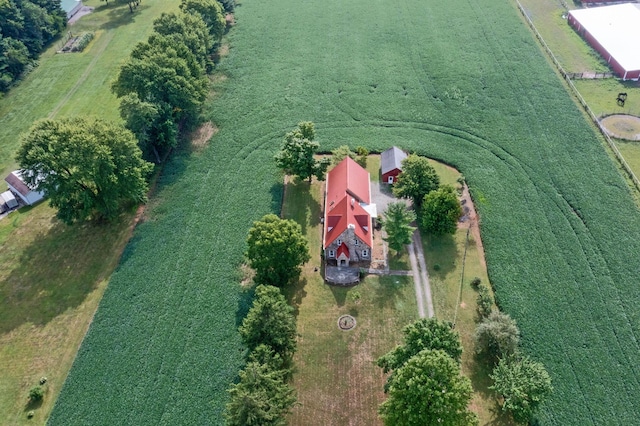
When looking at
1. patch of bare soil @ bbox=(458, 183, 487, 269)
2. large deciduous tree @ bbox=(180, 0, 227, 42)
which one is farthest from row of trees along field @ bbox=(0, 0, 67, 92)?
patch of bare soil @ bbox=(458, 183, 487, 269)

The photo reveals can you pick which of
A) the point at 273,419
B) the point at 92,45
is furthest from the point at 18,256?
the point at 92,45

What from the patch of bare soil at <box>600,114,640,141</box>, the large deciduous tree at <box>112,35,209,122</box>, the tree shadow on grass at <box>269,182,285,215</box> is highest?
the large deciduous tree at <box>112,35,209,122</box>

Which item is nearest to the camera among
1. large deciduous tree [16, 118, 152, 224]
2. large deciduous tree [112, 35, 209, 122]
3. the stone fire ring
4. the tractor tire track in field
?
the stone fire ring

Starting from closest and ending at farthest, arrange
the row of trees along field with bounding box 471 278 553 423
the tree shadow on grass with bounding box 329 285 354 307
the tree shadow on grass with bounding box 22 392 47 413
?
the row of trees along field with bounding box 471 278 553 423, the tree shadow on grass with bounding box 22 392 47 413, the tree shadow on grass with bounding box 329 285 354 307

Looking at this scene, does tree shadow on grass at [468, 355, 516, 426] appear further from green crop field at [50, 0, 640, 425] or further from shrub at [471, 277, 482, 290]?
shrub at [471, 277, 482, 290]

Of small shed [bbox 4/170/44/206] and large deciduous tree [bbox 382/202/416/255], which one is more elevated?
small shed [bbox 4/170/44/206]

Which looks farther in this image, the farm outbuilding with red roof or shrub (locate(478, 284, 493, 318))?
the farm outbuilding with red roof
